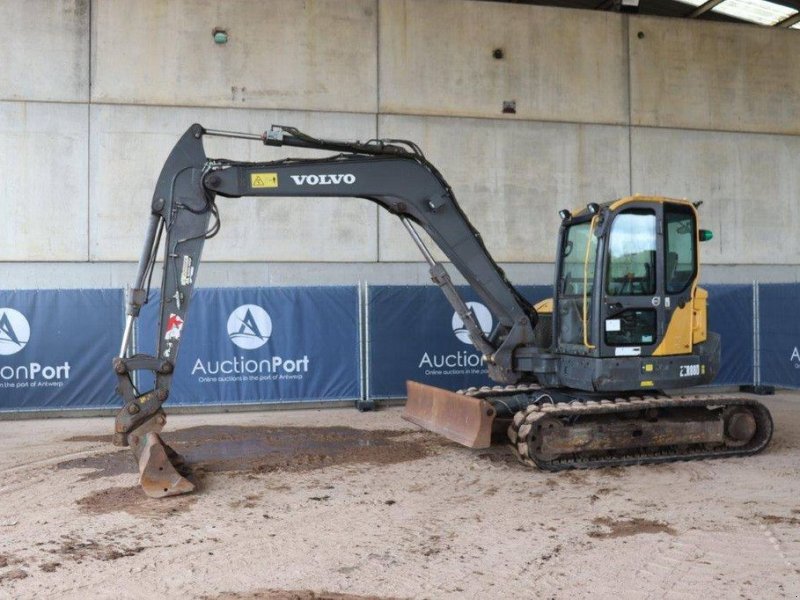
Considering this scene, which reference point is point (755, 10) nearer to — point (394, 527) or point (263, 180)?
point (263, 180)

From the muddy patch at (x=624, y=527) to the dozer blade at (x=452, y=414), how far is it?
190 cm

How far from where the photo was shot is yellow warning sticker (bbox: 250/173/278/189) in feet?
24.6

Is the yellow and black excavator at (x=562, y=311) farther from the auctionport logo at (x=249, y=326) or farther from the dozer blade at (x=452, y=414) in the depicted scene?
the auctionport logo at (x=249, y=326)

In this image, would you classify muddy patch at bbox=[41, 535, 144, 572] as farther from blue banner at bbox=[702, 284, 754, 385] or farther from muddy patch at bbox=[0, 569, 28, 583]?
blue banner at bbox=[702, 284, 754, 385]

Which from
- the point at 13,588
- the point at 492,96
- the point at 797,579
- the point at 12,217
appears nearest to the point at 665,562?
the point at 797,579

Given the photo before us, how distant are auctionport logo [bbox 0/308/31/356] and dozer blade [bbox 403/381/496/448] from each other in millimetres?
6531

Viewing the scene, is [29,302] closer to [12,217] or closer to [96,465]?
[12,217]

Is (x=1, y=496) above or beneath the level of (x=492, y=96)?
beneath

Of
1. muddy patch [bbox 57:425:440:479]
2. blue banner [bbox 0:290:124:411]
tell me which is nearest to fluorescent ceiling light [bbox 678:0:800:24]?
muddy patch [bbox 57:425:440:479]

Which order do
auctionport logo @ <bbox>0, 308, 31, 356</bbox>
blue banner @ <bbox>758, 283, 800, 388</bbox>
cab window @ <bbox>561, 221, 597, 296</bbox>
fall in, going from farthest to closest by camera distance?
blue banner @ <bbox>758, 283, 800, 388</bbox>
auctionport logo @ <bbox>0, 308, 31, 356</bbox>
cab window @ <bbox>561, 221, 597, 296</bbox>

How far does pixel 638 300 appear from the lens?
7801 millimetres

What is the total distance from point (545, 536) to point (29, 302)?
9.55 metres

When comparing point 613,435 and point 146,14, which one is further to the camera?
point 146,14

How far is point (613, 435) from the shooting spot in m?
7.81
